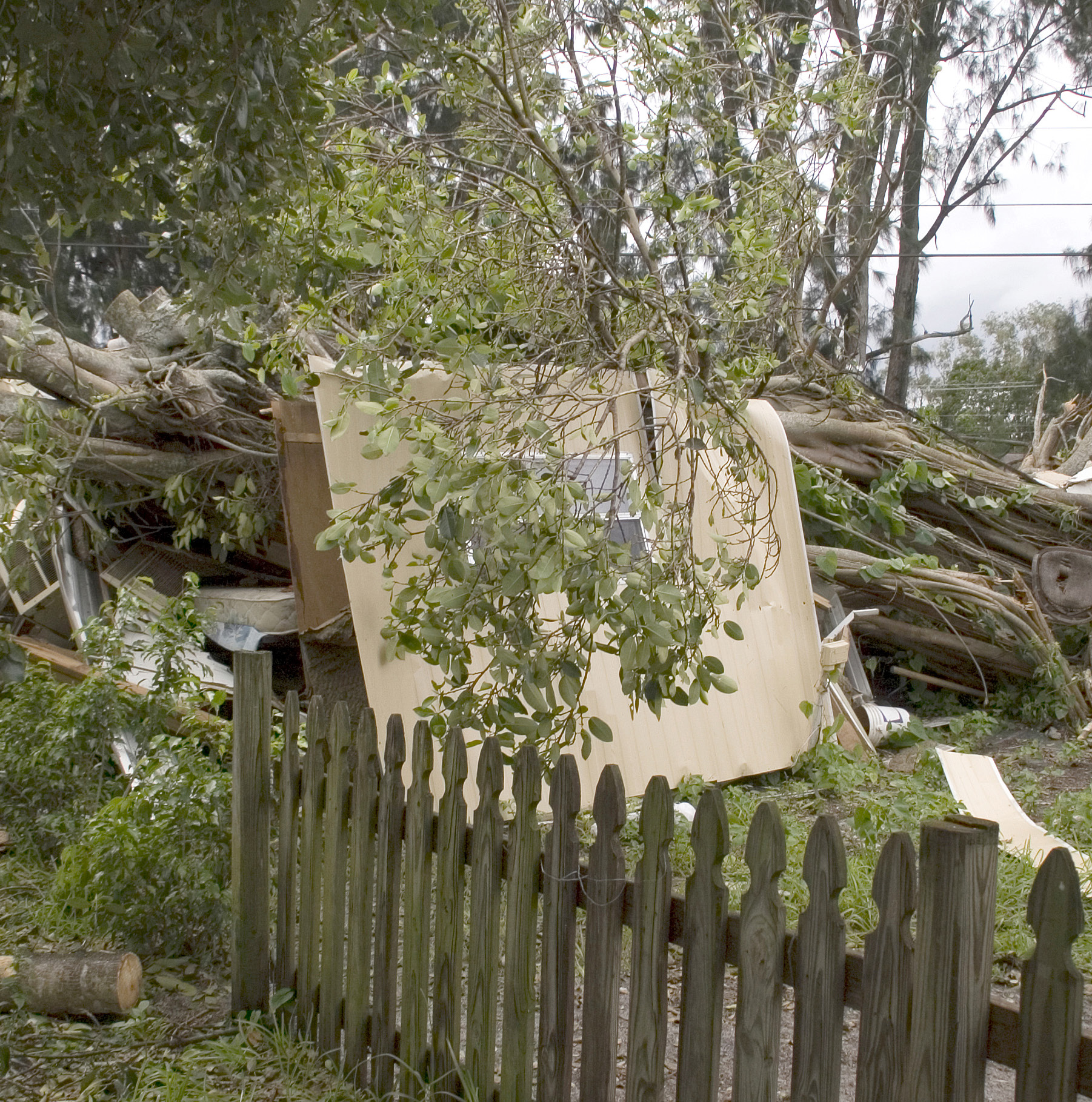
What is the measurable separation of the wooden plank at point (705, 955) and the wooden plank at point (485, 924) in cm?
58

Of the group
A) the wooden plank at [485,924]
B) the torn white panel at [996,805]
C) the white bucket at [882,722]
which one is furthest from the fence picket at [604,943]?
the white bucket at [882,722]

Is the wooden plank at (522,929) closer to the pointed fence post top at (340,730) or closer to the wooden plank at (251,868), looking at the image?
the pointed fence post top at (340,730)

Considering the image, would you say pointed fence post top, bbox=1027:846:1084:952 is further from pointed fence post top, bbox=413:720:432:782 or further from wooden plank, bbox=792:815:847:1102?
pointed fence post top, bbox=413:720:432:782

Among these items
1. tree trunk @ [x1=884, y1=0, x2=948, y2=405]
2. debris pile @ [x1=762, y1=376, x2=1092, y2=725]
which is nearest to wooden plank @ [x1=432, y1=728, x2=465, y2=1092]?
debris pile @ [x1=762, y1=376, x2=1092, y2=725]

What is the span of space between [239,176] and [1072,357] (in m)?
18.7

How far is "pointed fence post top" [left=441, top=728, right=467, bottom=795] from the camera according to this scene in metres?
2.57

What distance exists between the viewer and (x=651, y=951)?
213 cm

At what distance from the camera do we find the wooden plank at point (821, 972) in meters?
1.80

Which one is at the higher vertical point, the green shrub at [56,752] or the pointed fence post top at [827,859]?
the pointed fence post top at [827,859]

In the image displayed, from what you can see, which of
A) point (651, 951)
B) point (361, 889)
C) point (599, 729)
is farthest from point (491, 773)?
point (361, 889)

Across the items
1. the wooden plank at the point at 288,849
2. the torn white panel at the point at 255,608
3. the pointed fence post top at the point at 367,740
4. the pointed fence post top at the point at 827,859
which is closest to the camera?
the pointed fence post top at the point at 827,859

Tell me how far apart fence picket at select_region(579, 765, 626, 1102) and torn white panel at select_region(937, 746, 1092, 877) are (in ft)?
9.47

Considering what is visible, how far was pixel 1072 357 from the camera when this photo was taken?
1808 centimetres

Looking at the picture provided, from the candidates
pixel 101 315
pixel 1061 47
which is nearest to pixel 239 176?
pixel 101 315
